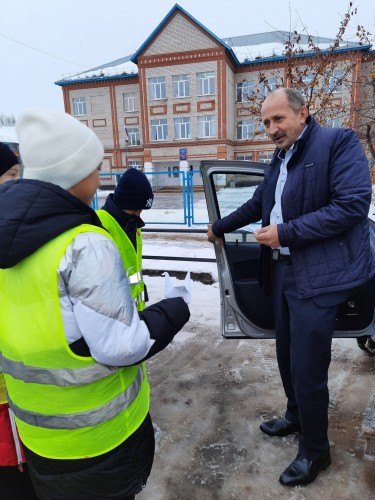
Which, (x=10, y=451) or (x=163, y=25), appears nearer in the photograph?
(x=10, y=451)

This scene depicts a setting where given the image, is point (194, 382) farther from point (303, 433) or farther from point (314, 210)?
point (314, 210)

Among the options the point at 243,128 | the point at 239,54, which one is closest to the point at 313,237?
the point at 243,128

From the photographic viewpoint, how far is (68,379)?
1126mm

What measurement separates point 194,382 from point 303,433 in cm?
120

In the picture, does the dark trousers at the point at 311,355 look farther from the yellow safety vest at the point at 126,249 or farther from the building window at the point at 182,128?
the building window at the point at 182,128

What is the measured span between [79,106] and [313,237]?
35.8 metres

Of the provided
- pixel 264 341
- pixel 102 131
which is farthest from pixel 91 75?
pixel 264 341

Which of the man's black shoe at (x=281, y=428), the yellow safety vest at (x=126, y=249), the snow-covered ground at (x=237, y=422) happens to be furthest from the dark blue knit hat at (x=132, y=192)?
the man's black shoe at (x=281, y=428)

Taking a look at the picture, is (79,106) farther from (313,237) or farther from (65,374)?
(65,374)

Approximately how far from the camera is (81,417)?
1184 mm

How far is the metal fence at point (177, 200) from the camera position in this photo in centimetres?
1120

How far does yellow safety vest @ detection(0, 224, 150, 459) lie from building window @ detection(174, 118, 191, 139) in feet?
100

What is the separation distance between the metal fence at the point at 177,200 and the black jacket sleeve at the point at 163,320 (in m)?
7.38

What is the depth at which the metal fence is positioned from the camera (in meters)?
11.2
